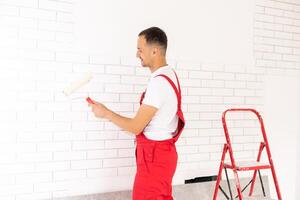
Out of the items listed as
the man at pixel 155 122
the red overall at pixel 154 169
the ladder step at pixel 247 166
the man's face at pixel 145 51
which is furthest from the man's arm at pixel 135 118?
the ladder step at pixel 247 166

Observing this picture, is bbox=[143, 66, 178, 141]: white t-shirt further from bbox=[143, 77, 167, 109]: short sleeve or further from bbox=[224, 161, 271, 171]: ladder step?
bbox=[224, 161, 271, 171]: ladder step

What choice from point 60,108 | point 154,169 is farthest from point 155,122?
point 60,108

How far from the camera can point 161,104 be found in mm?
2027

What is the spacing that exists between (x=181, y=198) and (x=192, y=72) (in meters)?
1.03

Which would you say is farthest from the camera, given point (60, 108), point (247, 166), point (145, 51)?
point (247, 166)

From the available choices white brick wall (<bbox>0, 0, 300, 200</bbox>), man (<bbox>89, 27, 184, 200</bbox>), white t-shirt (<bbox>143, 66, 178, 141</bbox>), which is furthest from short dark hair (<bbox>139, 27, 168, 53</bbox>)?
white brick wall (<bbox>0, 0, 300, 200</bbox>)

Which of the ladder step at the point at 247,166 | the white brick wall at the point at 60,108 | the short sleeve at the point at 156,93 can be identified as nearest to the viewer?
the short sleeve at the point at 156,93

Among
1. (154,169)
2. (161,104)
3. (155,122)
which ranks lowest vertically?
(154,169)

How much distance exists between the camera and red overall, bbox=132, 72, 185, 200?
80.3 inches

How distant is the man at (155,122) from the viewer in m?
2.02

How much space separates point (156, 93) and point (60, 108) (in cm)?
77

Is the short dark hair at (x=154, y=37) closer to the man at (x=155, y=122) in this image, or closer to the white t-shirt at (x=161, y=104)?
the man at (x=155, y=122)

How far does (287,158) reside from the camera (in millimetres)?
3449

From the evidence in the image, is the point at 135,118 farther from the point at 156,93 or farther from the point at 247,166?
the point at 247,166
